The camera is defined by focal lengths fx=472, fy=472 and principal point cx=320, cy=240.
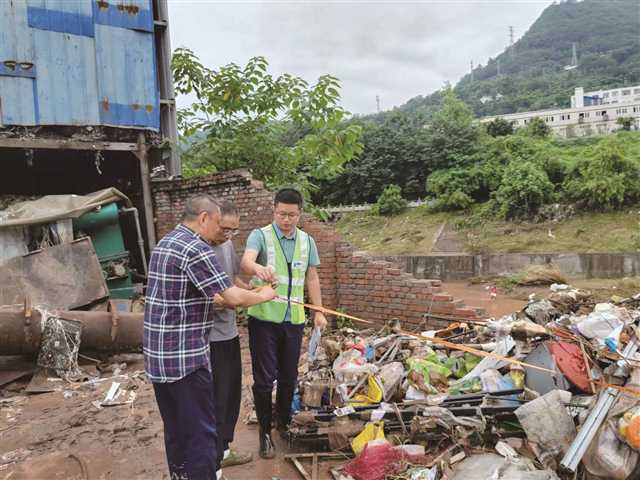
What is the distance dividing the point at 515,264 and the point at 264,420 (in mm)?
16264

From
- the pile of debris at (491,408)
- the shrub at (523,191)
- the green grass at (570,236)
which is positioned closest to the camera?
the pile of debris at (491,408)

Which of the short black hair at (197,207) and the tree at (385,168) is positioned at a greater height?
the tree at (385,168)

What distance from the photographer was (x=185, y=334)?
218 centimetres

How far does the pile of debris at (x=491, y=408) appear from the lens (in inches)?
105

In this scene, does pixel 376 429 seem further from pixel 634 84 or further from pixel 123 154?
pixel 634 84

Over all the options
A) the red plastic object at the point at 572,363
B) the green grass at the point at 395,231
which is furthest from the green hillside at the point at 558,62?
the red plastic object at the point at 572,363

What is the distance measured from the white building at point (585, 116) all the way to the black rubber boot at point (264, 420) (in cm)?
3982

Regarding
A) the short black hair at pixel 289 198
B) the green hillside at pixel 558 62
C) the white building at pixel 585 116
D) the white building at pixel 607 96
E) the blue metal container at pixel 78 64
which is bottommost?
the short black hair at pixel 289 198

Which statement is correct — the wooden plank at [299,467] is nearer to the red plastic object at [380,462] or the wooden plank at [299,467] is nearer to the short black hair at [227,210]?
the red plastic object at [380,462]

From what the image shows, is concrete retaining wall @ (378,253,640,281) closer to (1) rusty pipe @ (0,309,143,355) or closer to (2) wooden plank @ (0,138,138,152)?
(2) wooden plank @ (0,138,138,152)

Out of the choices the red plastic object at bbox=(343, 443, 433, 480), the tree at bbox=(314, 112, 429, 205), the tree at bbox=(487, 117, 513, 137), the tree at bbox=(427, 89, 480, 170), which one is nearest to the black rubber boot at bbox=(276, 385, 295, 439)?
the red plastic object at bbox=(343, 443, 433, 480)

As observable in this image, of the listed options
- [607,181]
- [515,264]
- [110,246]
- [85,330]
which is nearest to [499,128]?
[607,181]

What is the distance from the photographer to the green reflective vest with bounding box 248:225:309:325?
3133 millimetres

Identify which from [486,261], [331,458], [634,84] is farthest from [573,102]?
[331,458]
